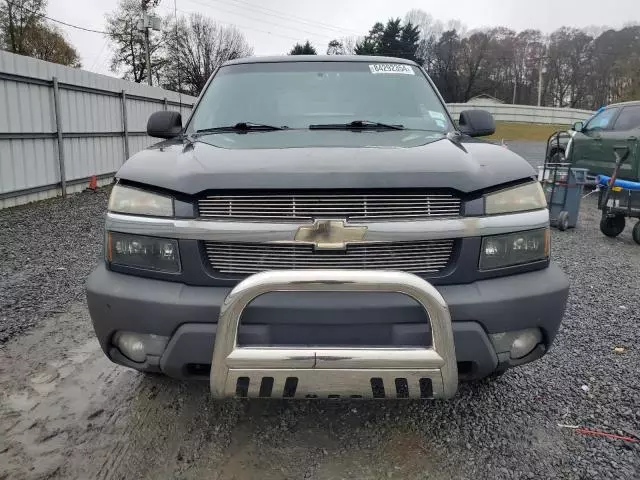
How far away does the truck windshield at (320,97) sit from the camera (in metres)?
3.17

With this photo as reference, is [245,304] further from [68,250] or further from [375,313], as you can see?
[68,250]

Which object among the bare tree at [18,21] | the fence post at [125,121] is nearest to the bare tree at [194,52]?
the bare tree at [18,21]

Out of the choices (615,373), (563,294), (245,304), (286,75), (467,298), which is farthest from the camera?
(286,75)

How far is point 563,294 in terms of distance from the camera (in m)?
2.14

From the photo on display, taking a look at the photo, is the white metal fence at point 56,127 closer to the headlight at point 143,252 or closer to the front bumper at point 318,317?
the headlight at point 143,252

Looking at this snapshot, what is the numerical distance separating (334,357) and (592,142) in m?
9.52

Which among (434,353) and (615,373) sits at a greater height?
(434,353)

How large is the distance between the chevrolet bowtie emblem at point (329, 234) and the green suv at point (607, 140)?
25.9 feet

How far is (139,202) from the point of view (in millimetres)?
2139

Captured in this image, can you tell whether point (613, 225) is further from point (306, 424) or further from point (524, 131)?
point (524, 131)

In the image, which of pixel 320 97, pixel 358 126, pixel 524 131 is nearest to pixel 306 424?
pixel 358 126

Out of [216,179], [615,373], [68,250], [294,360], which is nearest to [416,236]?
[294,360]

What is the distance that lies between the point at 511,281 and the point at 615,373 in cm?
152

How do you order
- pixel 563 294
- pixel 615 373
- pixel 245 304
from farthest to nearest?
pixel 615 373, pixel 563 294, pixel 245 304
